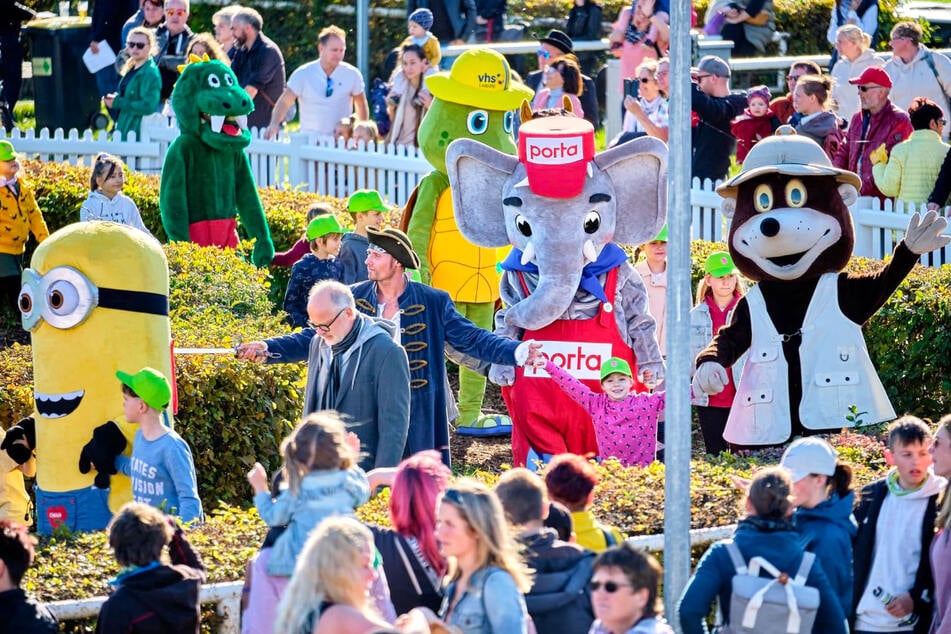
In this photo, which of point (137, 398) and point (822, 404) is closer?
point (137, 398)

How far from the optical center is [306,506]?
20.5 feet

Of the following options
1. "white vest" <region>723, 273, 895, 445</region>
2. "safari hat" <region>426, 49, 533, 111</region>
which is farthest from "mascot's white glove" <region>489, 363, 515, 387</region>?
"safari hat" <region>426, 49, 533, 111</region>

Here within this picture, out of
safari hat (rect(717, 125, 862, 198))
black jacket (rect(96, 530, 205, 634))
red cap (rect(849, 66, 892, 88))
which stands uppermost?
red cap (rect(849, 66, 892, 88))

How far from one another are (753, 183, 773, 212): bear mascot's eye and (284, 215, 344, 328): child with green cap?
2.66 m

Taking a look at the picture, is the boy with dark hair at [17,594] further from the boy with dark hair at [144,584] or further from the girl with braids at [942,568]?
the girl with braids at [942,568]

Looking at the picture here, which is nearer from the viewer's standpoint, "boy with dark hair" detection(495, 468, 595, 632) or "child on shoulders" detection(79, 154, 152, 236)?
"boy with dark hair" detection(495, 468, 595, 632)

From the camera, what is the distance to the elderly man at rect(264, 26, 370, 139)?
58.3 ft

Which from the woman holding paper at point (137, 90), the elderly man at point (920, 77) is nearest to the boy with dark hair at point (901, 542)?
the elderly man at point (920, 77)

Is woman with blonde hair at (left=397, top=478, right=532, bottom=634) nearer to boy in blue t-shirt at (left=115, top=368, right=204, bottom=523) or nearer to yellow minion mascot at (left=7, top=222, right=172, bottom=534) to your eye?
boy in blue t-shirt at (left=115, top=368, right=204, bottom=523)

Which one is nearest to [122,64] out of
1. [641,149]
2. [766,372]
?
[641,149]

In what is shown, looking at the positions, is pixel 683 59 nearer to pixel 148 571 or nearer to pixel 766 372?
pixel 148 571

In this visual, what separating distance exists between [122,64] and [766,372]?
10482mm

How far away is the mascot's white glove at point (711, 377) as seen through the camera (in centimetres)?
920

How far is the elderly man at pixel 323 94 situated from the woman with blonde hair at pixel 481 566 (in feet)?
39.9
